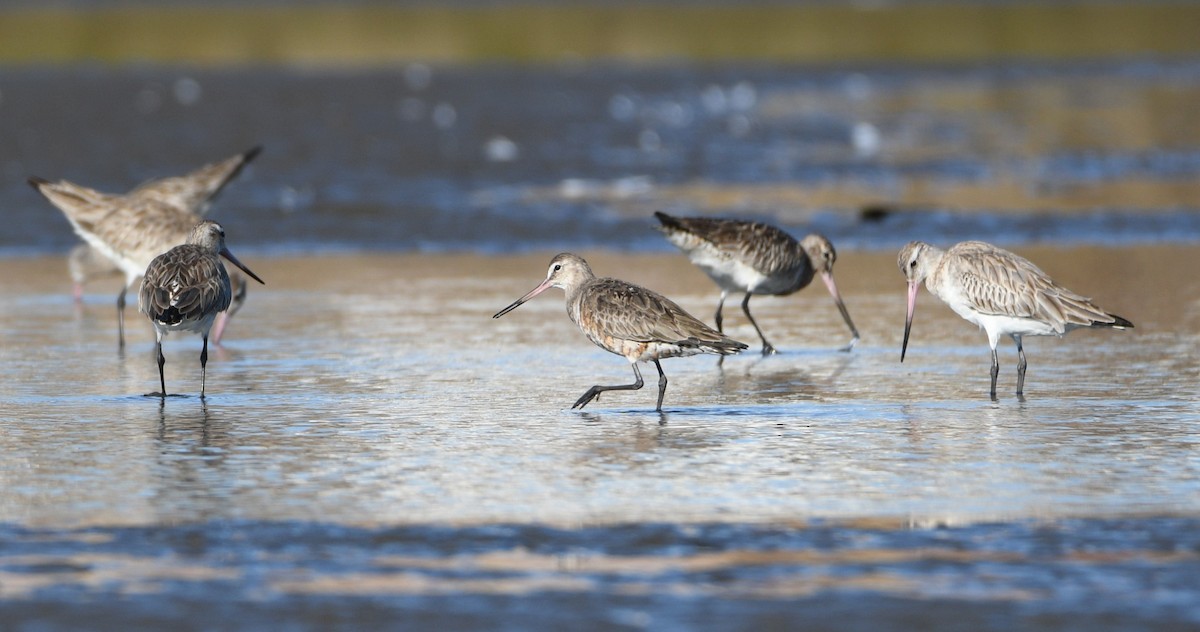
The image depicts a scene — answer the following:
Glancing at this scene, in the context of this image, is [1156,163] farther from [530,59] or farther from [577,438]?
[530,59]

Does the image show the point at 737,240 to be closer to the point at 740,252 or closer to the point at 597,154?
the point at 740,252

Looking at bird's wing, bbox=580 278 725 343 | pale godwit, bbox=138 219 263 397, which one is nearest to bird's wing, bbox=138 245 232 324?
pale godwit, bbox=138 219 263 397

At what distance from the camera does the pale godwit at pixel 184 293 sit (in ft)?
34.0

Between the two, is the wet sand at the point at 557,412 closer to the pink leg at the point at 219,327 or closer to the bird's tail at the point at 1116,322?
the pink leg at the point at 219,327

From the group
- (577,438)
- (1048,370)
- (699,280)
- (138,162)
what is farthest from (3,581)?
(138,162)

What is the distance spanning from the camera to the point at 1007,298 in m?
10.4

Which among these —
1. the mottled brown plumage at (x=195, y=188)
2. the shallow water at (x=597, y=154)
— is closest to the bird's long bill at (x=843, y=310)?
the shallow water at (x=597, y=154)

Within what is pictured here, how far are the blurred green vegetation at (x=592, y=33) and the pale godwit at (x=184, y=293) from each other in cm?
3697

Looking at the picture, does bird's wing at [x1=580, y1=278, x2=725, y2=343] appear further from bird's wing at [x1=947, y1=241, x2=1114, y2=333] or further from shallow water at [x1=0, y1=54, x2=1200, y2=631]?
bird's wing at [x1=947, y1=241, x2=1114, y2=333]

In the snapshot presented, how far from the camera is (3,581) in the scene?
647 cm

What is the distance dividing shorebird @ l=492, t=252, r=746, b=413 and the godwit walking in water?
5.18ft

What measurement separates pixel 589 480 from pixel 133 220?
6801 millimetres

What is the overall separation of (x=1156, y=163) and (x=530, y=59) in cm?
2557

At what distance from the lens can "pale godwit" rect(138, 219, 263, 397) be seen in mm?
10352
